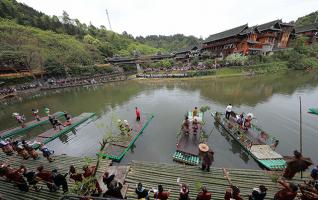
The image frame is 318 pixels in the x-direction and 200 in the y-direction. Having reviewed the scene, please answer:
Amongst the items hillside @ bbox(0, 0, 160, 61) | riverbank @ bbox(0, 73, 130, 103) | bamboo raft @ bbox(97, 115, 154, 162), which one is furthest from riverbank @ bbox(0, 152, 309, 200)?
hillside @ bbox(0, 0, 160, 61)

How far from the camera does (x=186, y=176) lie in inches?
343

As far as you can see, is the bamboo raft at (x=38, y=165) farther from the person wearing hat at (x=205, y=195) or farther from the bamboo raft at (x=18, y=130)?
the person wearing hat at (x=205, y=195)

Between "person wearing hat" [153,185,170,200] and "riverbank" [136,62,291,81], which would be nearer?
Answer: "person wearing hat" [153,185,170,200]

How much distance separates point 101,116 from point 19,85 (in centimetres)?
3591

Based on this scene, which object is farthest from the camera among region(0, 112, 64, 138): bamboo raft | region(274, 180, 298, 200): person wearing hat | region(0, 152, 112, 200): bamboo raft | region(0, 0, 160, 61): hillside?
region(0, 0, 160, 61): hillside

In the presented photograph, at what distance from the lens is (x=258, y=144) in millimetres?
12109

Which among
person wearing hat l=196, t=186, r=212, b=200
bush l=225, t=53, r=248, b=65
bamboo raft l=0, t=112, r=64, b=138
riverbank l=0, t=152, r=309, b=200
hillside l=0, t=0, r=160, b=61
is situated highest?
hillside l=0, t=0, r=160, b=61

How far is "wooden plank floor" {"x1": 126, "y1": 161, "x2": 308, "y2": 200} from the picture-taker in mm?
7719

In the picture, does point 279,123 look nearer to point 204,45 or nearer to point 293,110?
point 293,110

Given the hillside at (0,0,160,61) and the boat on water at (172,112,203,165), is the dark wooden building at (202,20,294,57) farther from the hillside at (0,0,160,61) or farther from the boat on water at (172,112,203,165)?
the boat on water at (172,112,203,165)

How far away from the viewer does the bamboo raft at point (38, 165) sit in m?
7.91

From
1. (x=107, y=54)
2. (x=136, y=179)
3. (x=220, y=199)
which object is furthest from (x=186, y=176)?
→ (x=107, y=54)

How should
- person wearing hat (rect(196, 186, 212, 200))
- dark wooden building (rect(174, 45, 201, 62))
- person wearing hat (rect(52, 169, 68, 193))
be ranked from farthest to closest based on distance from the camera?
Answer: dark wooden building (rect(174, 45, 201, 62)) → person wearing hat (rect(52, 169, 68, 193)) → person wearing hat (rect(196, 186, 212, 200))

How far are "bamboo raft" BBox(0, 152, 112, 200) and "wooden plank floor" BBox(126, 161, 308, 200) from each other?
2460mm
